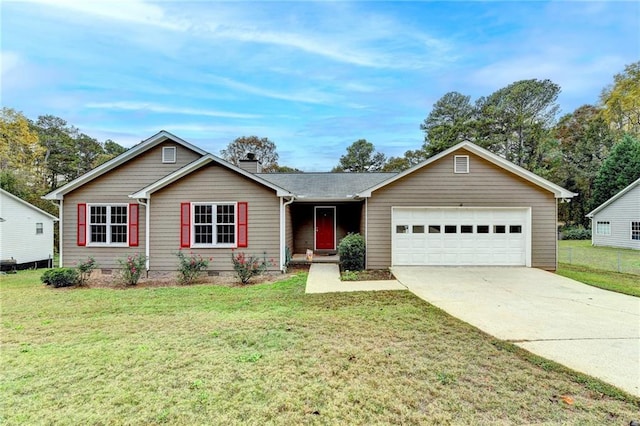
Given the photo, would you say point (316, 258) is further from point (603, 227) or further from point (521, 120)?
point (521, 120)

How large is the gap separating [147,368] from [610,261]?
2008cm

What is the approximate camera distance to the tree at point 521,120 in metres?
32.2

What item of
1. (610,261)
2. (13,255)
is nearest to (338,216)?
(610,261)

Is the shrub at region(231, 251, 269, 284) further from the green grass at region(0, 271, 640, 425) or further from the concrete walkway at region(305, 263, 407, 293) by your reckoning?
the green grass at region(0, 271, 640, 425)

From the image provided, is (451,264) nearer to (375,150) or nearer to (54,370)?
(54,370)

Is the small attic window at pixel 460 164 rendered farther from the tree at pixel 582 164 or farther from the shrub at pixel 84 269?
the tree at pixel 582 164

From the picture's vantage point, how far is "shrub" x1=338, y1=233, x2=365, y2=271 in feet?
37.3

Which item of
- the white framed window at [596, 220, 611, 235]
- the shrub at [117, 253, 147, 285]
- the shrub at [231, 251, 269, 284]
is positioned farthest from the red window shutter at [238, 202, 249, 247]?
the white framed window at [596, 220, 611, 235]

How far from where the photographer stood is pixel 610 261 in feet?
51.0

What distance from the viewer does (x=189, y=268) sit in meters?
10.2

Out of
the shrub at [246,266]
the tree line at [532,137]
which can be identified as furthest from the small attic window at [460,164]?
the tree line at [532,137]

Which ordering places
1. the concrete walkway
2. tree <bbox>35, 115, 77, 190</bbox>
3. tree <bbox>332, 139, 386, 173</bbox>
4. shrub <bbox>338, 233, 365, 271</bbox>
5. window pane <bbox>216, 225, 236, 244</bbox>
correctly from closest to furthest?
the concrete walkway → window pane <bbox>216, 225, 236, 244</bbox> → shrub <bbox>338, 233, 365, 271</bbox> → tree <bbox>35, 115, 77, 190</bbox> → tree <bbox>332, 139, 386, 173</bbox>

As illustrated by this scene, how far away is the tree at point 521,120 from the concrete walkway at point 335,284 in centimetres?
3030

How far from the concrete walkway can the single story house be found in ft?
5.09
